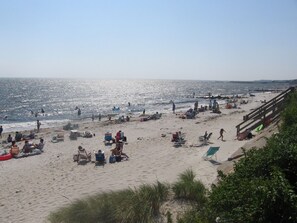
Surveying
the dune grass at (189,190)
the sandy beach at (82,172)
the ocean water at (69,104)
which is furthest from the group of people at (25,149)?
the ocean water at (69,104)

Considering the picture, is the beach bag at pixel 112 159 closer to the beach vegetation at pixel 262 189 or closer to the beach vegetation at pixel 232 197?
the beach vegetation at pixel 232 197

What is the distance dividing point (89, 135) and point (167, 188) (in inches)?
703

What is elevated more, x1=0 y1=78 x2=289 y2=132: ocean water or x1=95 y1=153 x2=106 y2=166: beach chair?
x1=95 y1=153 x2=106 y2=166: beach chair

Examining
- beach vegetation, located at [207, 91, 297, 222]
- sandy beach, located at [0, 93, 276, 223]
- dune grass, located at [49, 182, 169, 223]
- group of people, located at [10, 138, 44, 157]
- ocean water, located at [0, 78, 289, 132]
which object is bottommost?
ocean water, located at [0, 78, 289, 132]

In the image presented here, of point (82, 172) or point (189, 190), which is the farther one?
point (82, 172)

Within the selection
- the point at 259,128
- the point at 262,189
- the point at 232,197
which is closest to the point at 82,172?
the point at 259,128

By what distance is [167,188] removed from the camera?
8.21 metres

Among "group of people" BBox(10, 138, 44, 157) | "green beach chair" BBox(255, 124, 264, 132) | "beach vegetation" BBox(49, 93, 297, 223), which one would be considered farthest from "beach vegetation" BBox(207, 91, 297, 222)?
"group of people" BBox(10, 138, 44, 157)

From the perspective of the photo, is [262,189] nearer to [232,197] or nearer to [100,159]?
[232,197]

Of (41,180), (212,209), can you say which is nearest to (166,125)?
(41,180)

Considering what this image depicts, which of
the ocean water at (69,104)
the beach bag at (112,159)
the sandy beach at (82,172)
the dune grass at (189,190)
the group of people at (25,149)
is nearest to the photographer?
the dune grass at (189,190)

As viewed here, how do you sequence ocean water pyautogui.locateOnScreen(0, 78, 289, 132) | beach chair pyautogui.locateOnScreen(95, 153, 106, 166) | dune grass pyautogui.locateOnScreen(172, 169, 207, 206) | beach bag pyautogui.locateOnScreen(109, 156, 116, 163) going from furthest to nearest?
1. ocean water pyautogui.locateOnScreen(0, 78, 289, 132)
2. beach bag pyautogui.locateOnScreen(109, 156, 116, 163)
3. beach chair pyautogui.locateOnScreen(95, 153, 106, 166)
4. dune grass pyautogui.locateOnScreen(172, 169, 207, 206)

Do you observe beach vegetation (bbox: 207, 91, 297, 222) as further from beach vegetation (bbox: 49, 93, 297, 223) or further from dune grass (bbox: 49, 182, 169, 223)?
dune grass (bbox: 49, 182, 169, 223)

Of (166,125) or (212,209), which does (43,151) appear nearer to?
(166,125)
